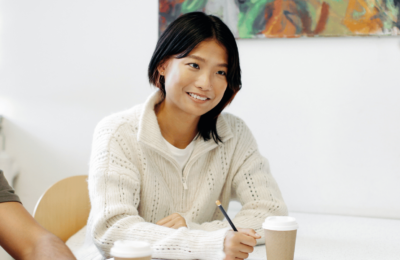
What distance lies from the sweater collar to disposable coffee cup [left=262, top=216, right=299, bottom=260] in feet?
1.48

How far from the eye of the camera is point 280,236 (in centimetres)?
79

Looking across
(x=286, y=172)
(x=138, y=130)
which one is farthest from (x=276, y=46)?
(x=138, y=130)

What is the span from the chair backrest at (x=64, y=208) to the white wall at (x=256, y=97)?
704 mm

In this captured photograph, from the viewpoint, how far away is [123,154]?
1.10 metres

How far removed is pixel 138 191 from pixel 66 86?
126cm

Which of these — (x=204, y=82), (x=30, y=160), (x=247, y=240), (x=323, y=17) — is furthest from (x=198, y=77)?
(x=30, y=160)

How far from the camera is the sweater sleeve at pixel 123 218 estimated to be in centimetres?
89

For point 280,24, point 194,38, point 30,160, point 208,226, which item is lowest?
point 30,160

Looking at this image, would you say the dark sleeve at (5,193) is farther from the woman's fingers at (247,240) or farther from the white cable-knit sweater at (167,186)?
the woman's fingers at (247,240)

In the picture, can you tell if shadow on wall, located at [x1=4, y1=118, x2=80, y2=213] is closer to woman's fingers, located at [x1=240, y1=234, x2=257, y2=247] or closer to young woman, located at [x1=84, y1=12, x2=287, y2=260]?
young woman, located at [x1=84, y1=12, x2=287, y2=260]

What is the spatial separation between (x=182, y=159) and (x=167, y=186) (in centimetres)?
10

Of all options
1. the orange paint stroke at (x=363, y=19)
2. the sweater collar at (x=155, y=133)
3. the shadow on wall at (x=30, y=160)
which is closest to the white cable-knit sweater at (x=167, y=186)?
the sweater collar at (x=155, y=133)

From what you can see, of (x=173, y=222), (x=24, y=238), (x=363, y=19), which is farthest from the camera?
(x=363, y=19)

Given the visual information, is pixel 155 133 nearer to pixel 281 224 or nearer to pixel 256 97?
pixel 281 224
